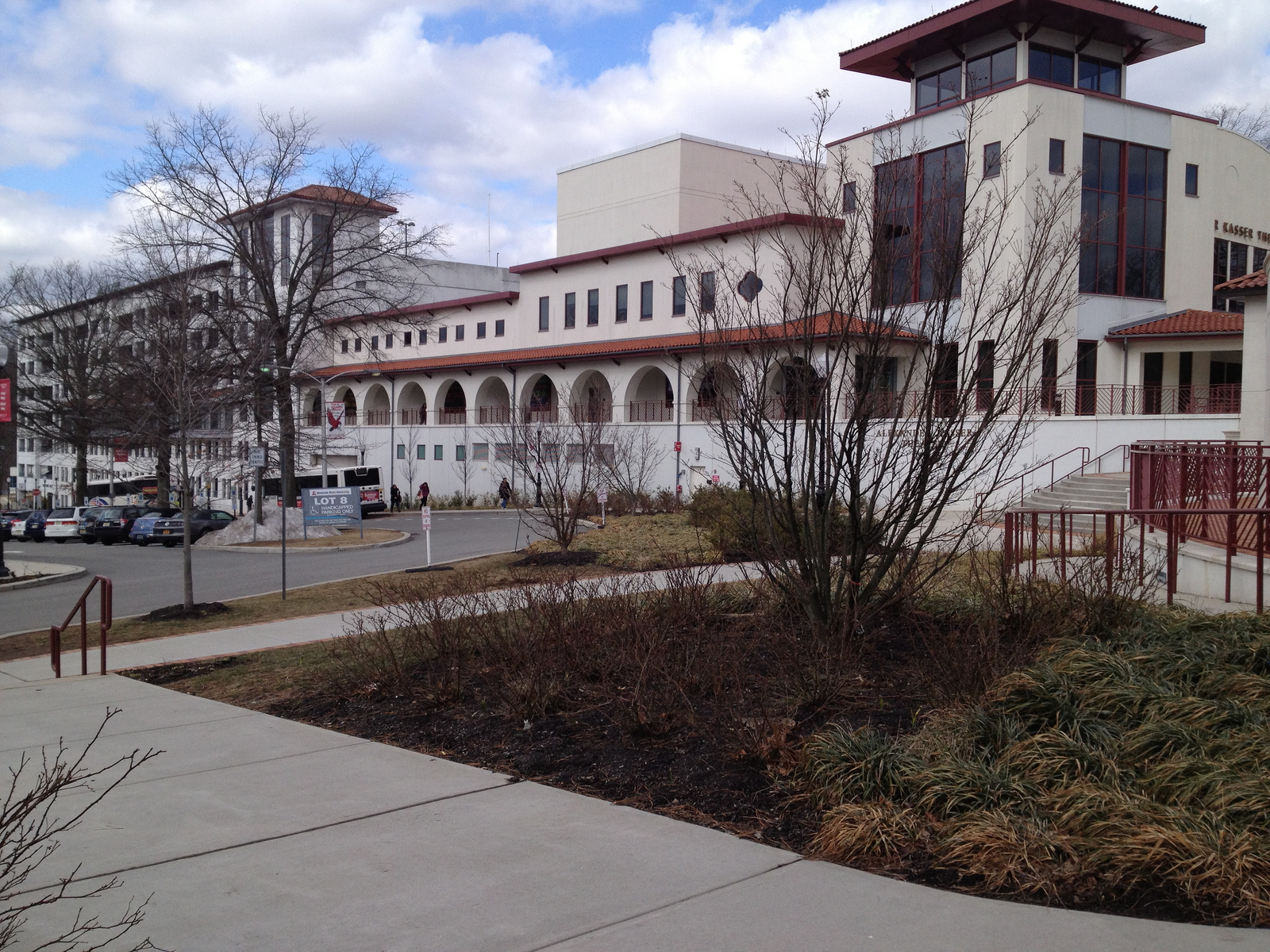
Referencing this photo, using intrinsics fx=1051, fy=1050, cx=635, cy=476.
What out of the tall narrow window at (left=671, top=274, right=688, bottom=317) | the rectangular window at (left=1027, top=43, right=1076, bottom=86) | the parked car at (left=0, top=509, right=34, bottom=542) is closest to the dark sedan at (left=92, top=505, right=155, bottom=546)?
the parked car at (left=0, top=509, right=34, bottom=542)

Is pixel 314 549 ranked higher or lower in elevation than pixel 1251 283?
lower

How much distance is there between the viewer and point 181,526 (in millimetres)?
38750

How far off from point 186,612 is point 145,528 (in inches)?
1088

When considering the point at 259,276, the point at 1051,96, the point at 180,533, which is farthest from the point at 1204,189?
the point at 180,533

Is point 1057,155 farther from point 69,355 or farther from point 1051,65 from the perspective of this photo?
point 69,355

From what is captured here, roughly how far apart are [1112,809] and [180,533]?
3886cm

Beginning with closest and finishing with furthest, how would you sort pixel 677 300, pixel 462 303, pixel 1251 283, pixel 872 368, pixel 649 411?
pixel 872 368 < pixel 1251 283 < pixel 677 300 < pixel 649 411 < pixel 462 303

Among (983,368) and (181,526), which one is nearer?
(983,368)

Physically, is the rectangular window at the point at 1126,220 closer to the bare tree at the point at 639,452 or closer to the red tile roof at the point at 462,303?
the bare tree at the point at 639,452

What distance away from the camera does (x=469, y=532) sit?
116ft

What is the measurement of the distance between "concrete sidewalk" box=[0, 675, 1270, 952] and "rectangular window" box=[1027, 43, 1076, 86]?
3990cm

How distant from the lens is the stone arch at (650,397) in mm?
53406

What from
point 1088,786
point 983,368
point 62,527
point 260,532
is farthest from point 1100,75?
point 62,527

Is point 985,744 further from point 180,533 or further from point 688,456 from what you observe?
point 688,456
